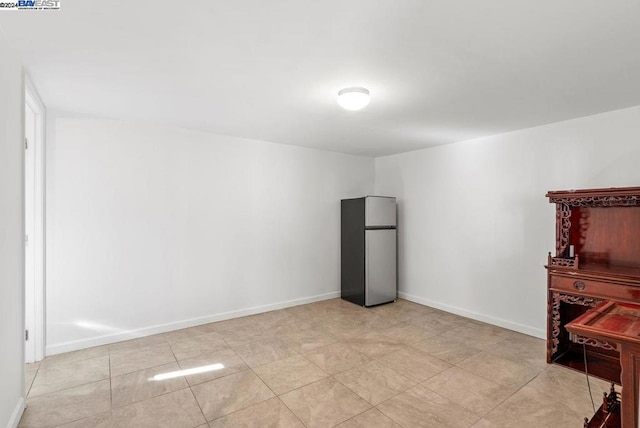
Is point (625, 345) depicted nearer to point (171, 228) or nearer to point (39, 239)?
point (171, 228)

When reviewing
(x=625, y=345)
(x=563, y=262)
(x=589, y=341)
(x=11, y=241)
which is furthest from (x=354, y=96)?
(x=589, y=341)

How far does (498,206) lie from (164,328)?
4239 millimetres

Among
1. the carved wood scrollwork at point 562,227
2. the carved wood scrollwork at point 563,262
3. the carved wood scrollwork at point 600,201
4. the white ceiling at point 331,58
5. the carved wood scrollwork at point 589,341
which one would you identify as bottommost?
the carved wood scrollwork at point 589,341

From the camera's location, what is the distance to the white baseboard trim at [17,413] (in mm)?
1966

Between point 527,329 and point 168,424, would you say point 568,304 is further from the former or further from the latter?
point 168,424

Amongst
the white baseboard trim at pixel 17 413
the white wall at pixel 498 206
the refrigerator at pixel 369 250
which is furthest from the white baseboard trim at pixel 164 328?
the white wall at pixel 498 206

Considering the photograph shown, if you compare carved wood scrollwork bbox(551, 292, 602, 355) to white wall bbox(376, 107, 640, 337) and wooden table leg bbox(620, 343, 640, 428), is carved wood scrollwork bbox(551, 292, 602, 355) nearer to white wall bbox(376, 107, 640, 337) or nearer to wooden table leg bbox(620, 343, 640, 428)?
white wall bbox(376, 107, 640, 337)

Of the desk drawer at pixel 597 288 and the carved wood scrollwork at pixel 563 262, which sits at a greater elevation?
the carved wood scrollwork at pixel 563 262

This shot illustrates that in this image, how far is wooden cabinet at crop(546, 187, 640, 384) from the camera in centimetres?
273

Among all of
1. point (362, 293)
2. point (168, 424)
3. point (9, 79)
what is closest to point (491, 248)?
point (362, 293)

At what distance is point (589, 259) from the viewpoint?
310 cm

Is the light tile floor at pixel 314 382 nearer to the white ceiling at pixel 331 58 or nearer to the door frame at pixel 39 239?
the door frame at pixel 39 239

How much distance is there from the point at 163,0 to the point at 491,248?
13.3 feet

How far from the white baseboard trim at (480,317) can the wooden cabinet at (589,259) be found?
466 mm
